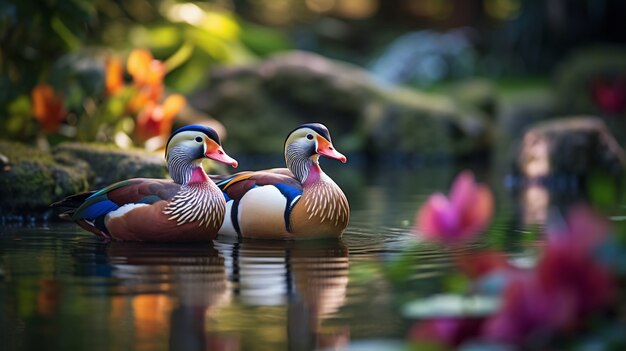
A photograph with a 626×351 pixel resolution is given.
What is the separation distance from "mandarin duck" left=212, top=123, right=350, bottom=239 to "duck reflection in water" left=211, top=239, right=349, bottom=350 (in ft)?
0.37

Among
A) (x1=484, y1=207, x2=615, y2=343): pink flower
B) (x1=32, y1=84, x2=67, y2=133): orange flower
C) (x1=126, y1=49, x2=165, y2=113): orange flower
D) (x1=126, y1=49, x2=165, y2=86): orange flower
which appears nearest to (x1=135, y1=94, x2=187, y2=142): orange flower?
(x1=126, y1=49, x2=165, y2=113): orange flower

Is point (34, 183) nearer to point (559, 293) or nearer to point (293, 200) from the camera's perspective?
point (293, 200)

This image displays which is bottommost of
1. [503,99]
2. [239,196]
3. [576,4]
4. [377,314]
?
[377,314]

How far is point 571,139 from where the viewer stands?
14727 millimetres

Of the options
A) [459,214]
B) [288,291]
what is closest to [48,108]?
[288,291]

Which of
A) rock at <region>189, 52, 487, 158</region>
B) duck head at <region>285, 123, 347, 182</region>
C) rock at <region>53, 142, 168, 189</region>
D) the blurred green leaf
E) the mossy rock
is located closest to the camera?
duck head at <region>285, 123, 347, 182</region>

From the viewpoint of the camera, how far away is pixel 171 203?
26.0 ft

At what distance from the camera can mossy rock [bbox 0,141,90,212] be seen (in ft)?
31.9

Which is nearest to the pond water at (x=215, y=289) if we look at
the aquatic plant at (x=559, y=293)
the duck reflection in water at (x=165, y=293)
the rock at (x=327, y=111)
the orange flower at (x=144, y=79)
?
the duck reflection in water at (x=165, y=293)

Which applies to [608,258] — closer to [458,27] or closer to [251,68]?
[251,68]

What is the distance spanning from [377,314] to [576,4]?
2244 cm

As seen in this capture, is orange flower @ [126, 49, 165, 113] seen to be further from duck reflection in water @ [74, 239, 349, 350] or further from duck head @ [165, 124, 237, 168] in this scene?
duck reflection in water @ [74, 239, 349, 350]

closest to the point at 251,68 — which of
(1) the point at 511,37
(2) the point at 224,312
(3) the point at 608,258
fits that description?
(1) the point at 511,37

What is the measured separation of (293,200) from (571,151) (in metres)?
7.26
